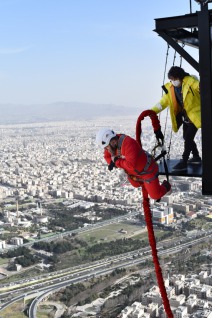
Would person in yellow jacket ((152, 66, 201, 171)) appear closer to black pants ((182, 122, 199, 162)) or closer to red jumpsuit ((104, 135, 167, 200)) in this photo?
black pants ((182, 122, 199, 162))

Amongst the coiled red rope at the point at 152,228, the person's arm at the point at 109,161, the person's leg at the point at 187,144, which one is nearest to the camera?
the coiled red rope at the point at 152,228

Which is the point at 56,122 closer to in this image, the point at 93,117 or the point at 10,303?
the point at 93,117

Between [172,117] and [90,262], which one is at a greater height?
[172,117]

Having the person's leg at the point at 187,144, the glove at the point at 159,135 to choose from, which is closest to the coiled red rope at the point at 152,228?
the glove at the point at 159,135

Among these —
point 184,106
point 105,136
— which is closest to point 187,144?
point 184,106

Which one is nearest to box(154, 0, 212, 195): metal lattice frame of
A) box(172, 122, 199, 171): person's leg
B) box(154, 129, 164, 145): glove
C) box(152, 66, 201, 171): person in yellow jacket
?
box(152, 66, 201, 171): person in yellow jacket

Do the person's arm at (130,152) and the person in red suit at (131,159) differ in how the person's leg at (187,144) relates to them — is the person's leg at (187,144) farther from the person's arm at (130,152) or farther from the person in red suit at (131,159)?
the person's arm at (130,152)

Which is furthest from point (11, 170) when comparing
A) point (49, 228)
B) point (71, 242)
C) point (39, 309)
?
point (39, 309)

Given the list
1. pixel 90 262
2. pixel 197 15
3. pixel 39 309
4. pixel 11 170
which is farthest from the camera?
pixel 11 170
